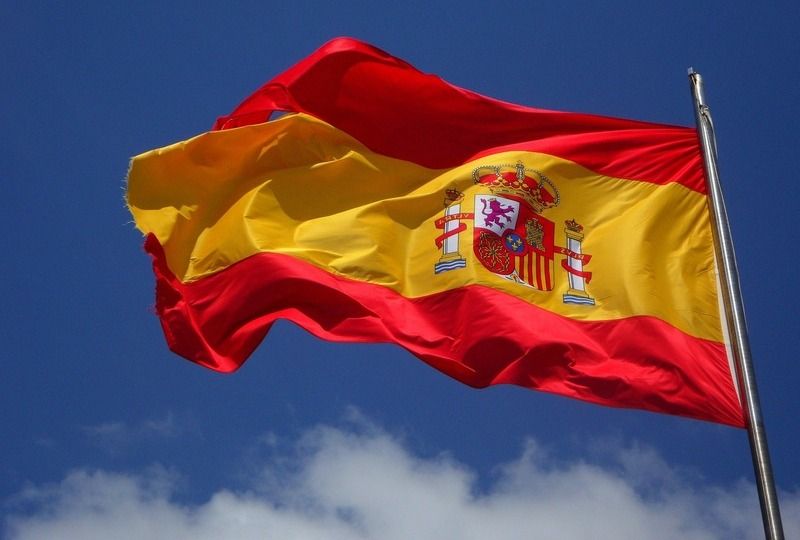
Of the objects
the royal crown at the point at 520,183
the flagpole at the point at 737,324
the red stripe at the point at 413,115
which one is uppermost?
the red stripe at the point at 413,115

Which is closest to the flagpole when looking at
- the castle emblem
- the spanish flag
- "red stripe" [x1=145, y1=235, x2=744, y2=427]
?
"red stripe" [x1=145, y1=235, x2=744, y2=427]

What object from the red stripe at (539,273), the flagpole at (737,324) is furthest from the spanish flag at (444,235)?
the flagpole at (737,324)

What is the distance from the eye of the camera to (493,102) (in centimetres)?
1769

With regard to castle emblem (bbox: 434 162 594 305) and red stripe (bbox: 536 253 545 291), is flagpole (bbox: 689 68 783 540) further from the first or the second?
red stripe (bbox: 536 253 545 291)

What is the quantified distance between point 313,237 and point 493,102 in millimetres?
3138

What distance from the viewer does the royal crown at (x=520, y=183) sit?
1673 centimetres

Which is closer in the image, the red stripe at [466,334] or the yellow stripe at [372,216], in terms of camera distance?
the red stripe at [466,334]

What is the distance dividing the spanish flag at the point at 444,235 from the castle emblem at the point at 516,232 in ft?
0.08

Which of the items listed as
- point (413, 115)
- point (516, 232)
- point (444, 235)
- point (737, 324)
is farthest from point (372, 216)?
point (737, 324)

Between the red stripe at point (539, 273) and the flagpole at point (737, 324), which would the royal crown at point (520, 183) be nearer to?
the red stripe at point (539, 273)

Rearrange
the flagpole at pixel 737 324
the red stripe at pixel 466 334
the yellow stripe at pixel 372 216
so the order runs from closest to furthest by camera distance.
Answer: the flagpole at pixel 737 324 < the red stripe at pixel 466 334 < the yellow stripe at pixel 372 216

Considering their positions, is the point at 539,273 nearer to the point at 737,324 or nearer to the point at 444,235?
the point at 444,235

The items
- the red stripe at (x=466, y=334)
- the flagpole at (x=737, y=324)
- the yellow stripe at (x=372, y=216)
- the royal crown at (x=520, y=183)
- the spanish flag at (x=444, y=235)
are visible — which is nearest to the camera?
the flagpole at (x=737, y=324)

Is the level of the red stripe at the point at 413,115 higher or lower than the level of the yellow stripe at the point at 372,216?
higher
